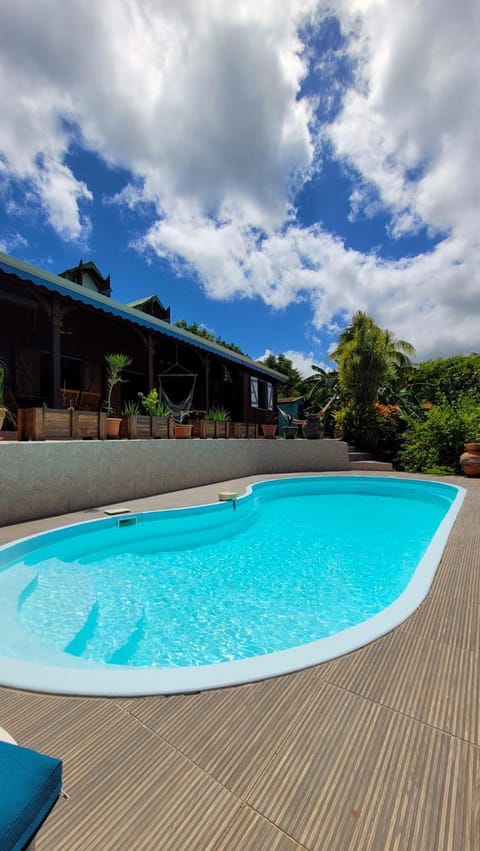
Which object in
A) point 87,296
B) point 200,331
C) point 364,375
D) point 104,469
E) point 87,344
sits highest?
point 200,331

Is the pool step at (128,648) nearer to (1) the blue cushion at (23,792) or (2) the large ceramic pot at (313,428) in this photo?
(1) the blue cushion at (23,792)

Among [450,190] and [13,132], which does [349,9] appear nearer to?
[450,190]

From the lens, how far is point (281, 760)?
1.35 meters

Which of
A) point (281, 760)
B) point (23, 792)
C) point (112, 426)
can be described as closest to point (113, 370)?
point (112, 426)

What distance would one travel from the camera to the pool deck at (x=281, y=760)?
3.63ft

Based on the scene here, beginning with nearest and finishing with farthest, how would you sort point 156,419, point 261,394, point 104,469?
point 104,469 < point 156,419 < point 261,394

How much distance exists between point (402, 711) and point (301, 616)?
184 centimetres

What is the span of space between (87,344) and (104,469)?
5.48 metres

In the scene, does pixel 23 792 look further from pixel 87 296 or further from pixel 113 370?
pixel 113 370

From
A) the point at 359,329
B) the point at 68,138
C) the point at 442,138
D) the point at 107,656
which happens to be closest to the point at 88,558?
the point at 107,656

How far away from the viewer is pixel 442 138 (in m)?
8.12

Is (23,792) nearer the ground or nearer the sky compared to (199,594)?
nearer the sky

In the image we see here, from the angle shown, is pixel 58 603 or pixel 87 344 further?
pixel 87 344

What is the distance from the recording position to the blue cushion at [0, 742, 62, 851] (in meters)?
0.70
